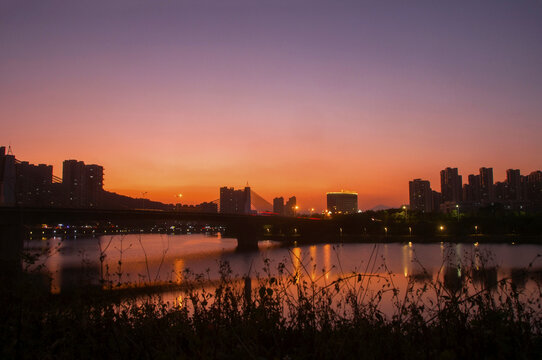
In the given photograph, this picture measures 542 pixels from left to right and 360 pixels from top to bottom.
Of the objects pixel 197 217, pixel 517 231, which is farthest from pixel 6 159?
pixel 517 231

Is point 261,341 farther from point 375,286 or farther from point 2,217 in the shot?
point 2,217

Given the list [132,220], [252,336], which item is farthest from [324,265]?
[132,220]

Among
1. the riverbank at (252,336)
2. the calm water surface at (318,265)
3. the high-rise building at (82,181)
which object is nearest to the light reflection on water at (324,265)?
the calm water surface at (318,265)

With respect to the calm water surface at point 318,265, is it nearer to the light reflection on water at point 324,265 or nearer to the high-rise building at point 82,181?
the light reflection on water at point 324,265

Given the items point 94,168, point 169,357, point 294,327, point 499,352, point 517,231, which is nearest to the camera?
point 169,357

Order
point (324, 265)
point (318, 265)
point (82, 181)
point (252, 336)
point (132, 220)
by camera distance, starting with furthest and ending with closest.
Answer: point (82, 181), point (132, 220), point (318, 265), point (324, 265), point (252, 336)

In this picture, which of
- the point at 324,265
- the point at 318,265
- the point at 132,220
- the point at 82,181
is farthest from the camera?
the point at 82,181

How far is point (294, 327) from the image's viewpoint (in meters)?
6.61

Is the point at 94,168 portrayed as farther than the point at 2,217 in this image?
Yes

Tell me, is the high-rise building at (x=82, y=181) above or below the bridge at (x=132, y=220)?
above

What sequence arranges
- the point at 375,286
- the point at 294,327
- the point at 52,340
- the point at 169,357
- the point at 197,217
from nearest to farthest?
the point at 169,357 → the point at 52,340 → the point at 294,327 → the point at 375,286 → the point at 197,217

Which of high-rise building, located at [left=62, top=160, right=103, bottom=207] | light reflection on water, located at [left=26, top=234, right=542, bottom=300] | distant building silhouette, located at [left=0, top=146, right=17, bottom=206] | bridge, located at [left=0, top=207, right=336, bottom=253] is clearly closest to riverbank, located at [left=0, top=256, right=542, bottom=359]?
light reflection on water, located at [left=26, top=234, right=542, bottom=300]

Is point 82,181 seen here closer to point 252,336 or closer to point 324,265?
point 324,265

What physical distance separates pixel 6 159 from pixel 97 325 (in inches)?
1601
